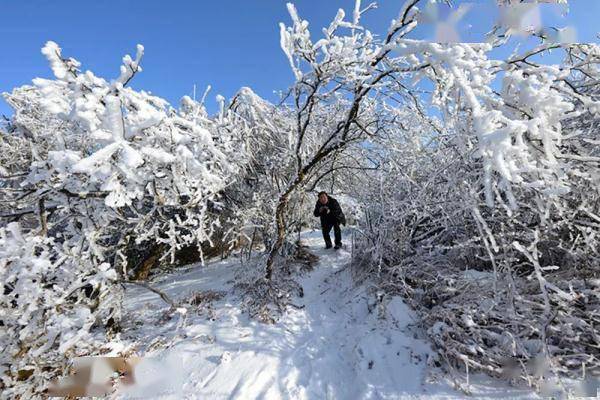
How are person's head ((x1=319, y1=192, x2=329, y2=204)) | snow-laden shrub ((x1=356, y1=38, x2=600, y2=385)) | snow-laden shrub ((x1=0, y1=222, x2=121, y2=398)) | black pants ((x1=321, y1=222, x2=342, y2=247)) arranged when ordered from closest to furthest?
snow-laden shrub ((x1=356, y1=38, x2=600, y2=385)) → snow-laden shrub ((x1=0, y1=222, x2=121, y2=398)) → person's head ((x1=319, y1=192, x2=329, y2=204)) → black pants ((x1=321, y1=222, x2=342, y2=247))

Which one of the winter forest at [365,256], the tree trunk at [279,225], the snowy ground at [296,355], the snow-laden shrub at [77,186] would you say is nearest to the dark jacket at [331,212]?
the winter forest at [365,256]

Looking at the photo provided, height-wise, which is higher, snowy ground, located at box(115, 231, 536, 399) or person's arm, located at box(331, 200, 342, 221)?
person's arm, located at box(331, 200, 342, 221)

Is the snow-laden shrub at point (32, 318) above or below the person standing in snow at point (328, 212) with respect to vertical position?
below

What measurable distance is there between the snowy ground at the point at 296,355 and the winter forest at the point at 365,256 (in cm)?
2

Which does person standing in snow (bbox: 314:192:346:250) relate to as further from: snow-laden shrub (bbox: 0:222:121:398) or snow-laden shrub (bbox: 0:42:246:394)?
snow-laden shrub (bbox: 0:222:121:398)

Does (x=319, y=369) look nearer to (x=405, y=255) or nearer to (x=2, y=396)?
(x=405, y=255)

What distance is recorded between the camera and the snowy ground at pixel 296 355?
3084mm

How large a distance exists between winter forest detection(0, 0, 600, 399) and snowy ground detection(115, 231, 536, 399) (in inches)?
0.9

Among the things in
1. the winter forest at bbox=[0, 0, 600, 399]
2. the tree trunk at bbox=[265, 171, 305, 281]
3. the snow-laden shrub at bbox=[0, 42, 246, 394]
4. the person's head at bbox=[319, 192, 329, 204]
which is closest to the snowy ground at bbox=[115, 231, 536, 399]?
the winter forest at bbox=[0, 0, 600, 399]

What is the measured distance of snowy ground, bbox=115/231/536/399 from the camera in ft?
10.1

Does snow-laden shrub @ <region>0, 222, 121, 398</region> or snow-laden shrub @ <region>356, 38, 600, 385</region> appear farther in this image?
snow-laden shrub @ <region>0, 222, 121, 398</region>

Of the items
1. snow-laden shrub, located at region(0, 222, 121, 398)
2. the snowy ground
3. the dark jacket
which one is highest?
the dark jacket

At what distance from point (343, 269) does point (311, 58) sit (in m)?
3.62

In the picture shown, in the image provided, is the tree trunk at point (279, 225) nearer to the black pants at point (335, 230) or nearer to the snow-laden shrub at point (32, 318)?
the black pants at point (335, 230)
